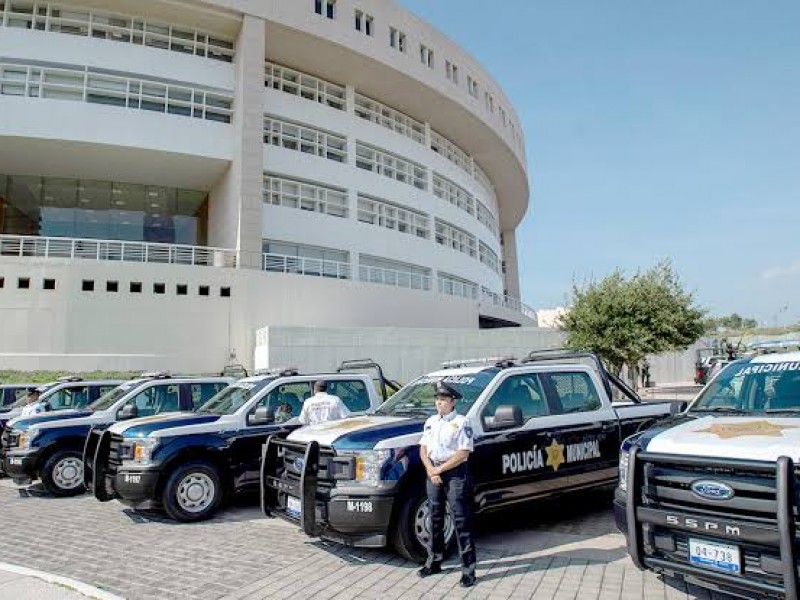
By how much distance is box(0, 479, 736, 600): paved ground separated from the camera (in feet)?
16.0

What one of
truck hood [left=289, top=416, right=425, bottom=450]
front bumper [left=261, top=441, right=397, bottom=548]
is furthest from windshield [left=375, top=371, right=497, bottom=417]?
front bumper [left=261, top=441, right=397, bottom=548]

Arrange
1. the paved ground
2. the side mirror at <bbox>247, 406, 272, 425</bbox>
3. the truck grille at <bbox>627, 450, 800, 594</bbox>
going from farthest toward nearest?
the side mirror at <bbox>247, 406, 272, 425</bbox>
the paved ground
the truck grille at <bbox>627, 450, 800, 594</bbox>

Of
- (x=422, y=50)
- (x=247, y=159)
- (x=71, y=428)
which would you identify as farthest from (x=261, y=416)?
(x=422, y=50)

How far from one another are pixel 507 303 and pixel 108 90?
2724cm

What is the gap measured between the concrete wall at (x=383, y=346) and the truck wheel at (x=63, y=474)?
12.2 m

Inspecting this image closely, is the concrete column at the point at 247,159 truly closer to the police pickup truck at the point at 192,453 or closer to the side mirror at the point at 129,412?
the side mirror at the point at 129,412

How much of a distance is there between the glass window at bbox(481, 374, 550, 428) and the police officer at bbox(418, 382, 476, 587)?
3.61ft

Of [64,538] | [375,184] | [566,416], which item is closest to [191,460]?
[64,538]

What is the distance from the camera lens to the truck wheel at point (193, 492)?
746 centimetres

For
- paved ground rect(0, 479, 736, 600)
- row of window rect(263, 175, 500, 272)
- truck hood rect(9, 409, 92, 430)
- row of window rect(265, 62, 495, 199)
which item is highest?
row of window rect(265, 62, 495, 199)

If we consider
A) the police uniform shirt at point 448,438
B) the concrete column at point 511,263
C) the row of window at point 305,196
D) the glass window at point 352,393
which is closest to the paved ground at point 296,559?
the police uniform shirt at point 448,438

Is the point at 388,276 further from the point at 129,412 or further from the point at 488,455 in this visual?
the point at 488,455

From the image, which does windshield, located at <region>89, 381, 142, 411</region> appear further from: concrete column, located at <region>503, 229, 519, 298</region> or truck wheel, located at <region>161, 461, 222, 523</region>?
concrete column, located at <region>503, 229, 519, 298</region>

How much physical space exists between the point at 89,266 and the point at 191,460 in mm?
18147
